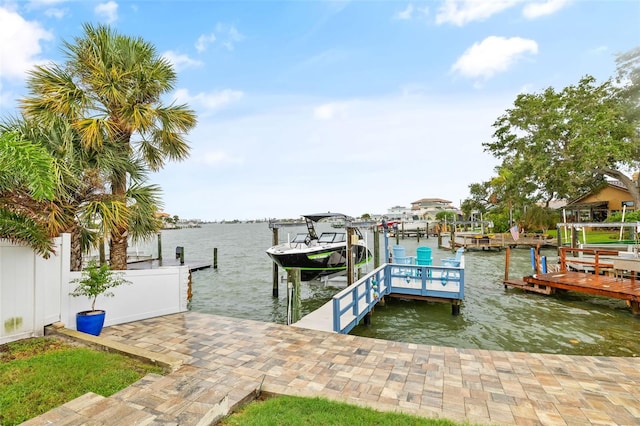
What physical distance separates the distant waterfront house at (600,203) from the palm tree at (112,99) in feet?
114

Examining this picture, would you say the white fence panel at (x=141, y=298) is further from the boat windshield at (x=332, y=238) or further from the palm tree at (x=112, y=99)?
the boat windshield at (x=332, y=238)

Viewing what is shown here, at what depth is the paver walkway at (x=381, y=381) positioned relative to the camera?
314 cm

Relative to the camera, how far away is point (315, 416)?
3.03 meters

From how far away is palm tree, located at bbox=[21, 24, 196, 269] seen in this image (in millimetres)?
6637

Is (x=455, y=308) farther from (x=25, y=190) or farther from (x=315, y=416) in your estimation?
(x=25, y=190)

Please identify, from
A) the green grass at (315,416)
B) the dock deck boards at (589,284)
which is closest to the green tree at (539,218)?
the dock deck boards at (589,284)

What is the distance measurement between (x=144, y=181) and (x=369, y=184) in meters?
32.6

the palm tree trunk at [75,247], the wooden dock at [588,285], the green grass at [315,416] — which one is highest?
the palm tree trunk at [75,247]

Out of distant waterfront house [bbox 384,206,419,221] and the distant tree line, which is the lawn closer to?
distant waterfront house [bbox 384,206,419,221]

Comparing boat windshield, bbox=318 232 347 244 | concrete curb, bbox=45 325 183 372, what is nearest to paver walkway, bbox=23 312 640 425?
concrete curb, bbox=45 325 183 372

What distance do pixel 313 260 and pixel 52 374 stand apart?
883cm

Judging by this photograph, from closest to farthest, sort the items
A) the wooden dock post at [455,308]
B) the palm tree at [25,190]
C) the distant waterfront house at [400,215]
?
the palm tree at [25,190] → the wooden dock post at [455,308] → the distant waterfront house at [400,215]

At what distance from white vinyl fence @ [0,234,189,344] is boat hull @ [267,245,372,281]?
5177 millimetres

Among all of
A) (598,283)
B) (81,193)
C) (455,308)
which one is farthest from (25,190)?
(598,283)
